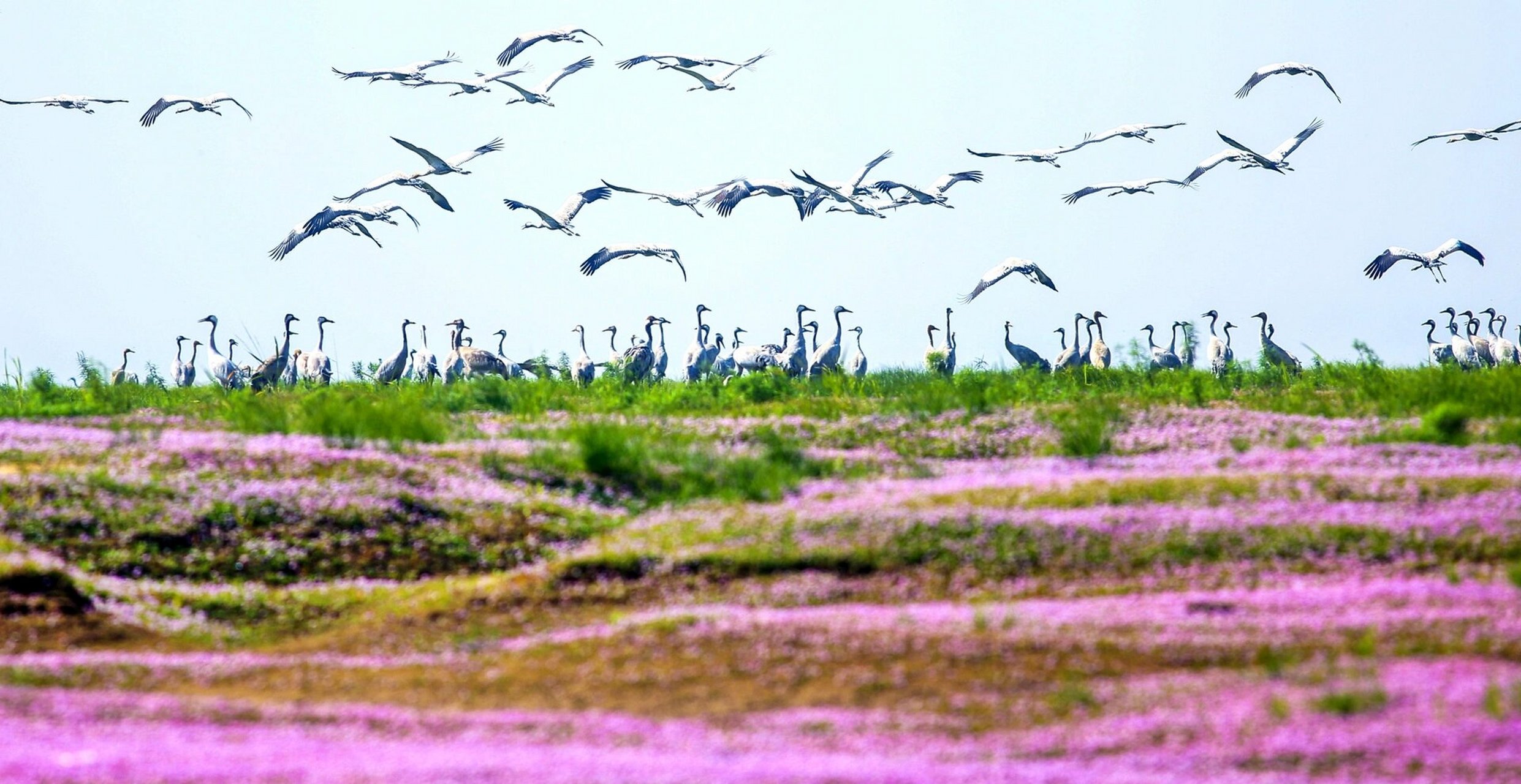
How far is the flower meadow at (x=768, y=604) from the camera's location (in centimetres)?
910

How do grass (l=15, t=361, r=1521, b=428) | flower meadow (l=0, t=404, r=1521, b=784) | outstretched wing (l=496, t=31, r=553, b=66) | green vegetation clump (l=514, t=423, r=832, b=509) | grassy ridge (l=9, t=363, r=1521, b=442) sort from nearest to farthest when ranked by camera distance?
flower meadow (l=0, t=404, r=1521, b=784), green vegetation clump (l=514, t=423, r=832, b=509), grass (l=15, t=361, r=1521, b=428), grassy ridge (l=9, t=363, r=1521, b=442), outstretched wing (l=496, t=31, r=553, b=66)

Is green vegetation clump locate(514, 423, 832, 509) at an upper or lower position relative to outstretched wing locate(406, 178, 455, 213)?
lower

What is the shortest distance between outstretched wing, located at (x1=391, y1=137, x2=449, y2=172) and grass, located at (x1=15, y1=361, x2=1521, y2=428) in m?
4.36

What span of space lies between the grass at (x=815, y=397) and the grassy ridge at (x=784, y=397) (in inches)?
1.4

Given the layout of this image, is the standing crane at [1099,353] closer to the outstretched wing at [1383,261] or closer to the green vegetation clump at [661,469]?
the outstretched wing at [1383,261]

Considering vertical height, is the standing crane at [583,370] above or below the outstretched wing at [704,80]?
below

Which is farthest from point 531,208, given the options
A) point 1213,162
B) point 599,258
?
point 1213,162

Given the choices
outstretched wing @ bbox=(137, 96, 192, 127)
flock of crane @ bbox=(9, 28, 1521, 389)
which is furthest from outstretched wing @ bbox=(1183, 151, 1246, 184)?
outstretched wing @ bbox=(137, 96, 192, 127)

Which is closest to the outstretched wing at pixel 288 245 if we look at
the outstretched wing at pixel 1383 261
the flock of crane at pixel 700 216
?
the flock of crane at pixel 700 216

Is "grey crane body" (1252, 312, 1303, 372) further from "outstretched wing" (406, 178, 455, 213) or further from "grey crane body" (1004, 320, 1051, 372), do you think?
"outstretched wing" (406, 178, 455, 213)

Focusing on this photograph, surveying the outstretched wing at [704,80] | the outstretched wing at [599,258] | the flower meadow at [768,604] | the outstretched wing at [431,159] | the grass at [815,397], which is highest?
the outstretched wing at [704,80]

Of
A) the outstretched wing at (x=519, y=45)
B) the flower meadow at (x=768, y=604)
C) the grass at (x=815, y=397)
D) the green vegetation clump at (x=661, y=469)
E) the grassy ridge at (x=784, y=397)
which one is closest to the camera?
the flower meadow at (x=768, y=604)

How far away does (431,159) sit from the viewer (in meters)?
32.0

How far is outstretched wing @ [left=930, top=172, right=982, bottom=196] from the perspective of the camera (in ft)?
129
